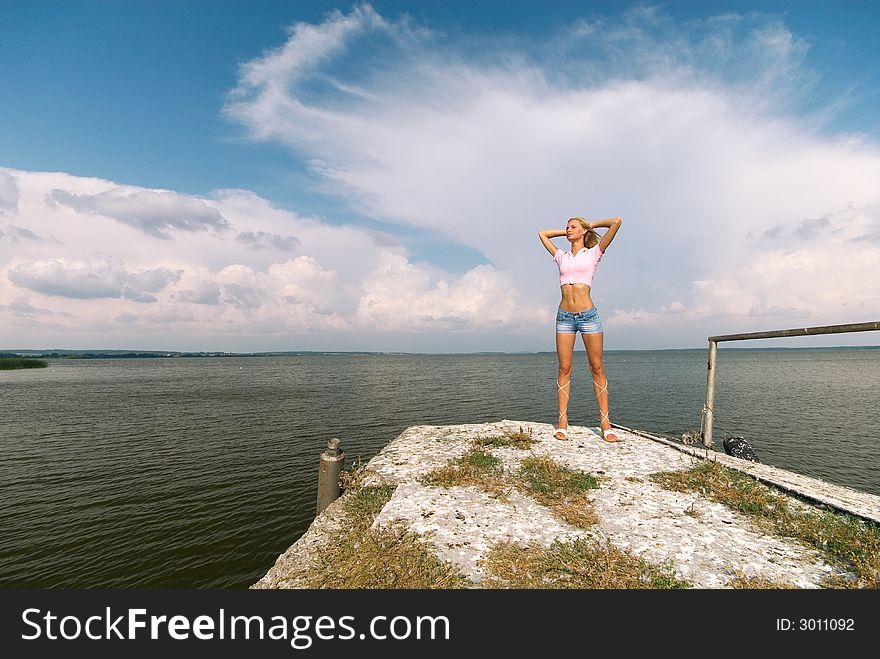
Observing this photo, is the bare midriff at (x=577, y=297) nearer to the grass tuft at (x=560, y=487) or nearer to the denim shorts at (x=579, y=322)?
the denim shorts at (x=579, y=322)

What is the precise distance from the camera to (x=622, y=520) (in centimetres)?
586

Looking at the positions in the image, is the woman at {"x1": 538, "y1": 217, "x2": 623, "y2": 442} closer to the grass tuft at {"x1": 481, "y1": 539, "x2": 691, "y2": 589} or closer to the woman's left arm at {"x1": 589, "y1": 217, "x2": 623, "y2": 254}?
the woman's left arm at {"x1": 589, "y1": 217, "x2": 623, "y2": 254}

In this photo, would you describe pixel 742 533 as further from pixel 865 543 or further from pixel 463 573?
pixel 463 573

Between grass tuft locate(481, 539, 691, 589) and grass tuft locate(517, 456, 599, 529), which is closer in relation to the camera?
grass tuft locate(481, 539, 691, 589)

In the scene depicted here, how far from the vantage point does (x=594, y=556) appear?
15.9 feet

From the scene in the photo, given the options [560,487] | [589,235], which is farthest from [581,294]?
[560,487]

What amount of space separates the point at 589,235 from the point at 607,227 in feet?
1.52

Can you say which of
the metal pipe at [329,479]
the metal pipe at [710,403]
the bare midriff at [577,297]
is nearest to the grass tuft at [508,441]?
the bare midriff at [577,297]

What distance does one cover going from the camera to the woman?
9.28 metres

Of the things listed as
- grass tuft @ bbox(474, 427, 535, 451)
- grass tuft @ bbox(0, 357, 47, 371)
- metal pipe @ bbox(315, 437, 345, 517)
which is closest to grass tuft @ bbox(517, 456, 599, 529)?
grass tuft @ bbox(474, 427, 535, 451)

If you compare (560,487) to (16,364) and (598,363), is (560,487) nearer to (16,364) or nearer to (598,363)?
(598,363)

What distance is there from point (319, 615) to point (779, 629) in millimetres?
4647

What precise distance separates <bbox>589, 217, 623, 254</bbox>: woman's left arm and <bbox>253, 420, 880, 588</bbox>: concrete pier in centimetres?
504

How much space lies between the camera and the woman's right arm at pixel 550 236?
9.79m
